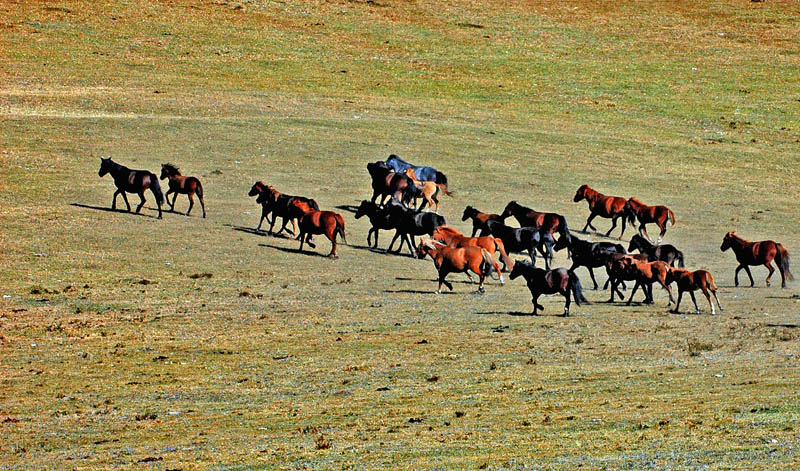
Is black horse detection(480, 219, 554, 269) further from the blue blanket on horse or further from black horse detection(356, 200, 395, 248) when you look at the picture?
the blue blanket on horse

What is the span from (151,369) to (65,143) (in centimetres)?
2508

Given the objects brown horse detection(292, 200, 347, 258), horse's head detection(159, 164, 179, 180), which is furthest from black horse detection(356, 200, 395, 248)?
horse's head detection(159, 164, 179, 180)

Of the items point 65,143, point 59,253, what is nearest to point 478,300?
point 59,253

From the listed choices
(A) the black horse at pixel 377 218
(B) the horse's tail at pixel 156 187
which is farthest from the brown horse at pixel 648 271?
(B) the horse's tail at pixel 156 187

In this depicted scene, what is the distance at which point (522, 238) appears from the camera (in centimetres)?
2777

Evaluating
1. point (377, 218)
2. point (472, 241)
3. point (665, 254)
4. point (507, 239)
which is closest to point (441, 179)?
point (377, 218)

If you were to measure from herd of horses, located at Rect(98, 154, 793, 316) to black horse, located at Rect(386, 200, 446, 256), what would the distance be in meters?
0.02

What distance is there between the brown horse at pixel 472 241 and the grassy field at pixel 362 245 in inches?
34.5

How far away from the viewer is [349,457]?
1220 centimetres

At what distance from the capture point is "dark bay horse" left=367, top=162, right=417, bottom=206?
33.8 meters

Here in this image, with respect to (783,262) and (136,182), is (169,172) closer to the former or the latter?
(136,182)

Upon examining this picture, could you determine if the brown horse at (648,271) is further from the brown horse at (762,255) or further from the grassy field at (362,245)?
the brown horse at (762,255)

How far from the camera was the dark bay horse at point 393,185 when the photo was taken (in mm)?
33781

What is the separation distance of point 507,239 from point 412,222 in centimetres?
238
